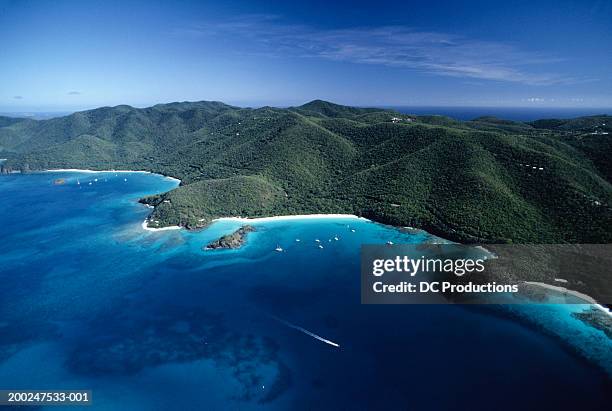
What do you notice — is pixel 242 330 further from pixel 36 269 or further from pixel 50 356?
pixel 36 269

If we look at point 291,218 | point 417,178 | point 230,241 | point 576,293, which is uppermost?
point 417,178

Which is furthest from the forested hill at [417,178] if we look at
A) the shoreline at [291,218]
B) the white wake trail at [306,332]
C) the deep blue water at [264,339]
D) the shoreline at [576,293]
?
the white wake trail at [306,332]

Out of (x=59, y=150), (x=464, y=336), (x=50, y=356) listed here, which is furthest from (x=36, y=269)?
(x=59, y=150)

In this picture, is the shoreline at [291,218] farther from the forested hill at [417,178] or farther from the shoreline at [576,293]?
the shoreline at [576,293]

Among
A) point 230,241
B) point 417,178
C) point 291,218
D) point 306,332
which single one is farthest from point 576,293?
point 230,241

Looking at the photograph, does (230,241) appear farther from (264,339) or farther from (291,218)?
(264,339)
